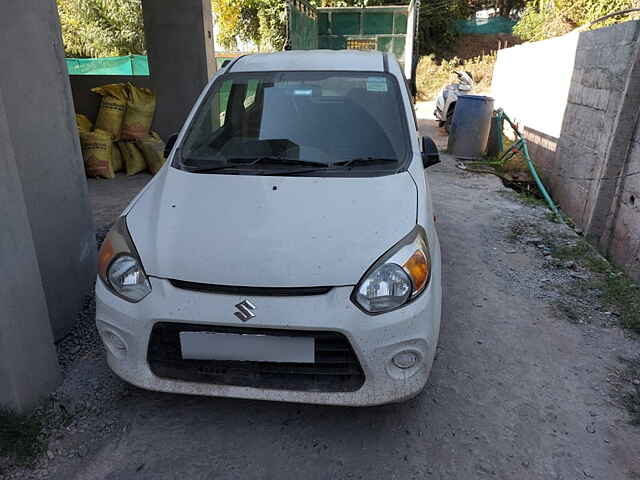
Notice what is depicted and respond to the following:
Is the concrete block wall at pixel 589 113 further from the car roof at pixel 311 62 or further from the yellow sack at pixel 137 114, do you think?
the yellow sack at pixel 137 114

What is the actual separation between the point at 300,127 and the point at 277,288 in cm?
134

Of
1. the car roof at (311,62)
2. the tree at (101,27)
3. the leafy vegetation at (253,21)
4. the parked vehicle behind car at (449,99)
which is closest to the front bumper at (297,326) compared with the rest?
the car roof at (311,62)

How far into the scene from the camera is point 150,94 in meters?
7.19

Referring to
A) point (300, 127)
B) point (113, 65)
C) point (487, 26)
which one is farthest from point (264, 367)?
point (487, 26)

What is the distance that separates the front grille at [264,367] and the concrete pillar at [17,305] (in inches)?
25.6

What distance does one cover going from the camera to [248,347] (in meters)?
2.13

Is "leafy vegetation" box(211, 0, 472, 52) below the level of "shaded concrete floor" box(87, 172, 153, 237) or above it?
above

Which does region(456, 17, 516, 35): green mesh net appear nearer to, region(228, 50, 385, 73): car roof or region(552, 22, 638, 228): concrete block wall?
region(552, 22, 638, 228): concrete block wall

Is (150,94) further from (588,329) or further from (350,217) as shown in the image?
(588,329)

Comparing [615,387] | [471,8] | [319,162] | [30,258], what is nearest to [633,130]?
[615,387]

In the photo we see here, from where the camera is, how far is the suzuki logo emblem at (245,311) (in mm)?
2078

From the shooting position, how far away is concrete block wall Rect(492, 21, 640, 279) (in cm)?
507

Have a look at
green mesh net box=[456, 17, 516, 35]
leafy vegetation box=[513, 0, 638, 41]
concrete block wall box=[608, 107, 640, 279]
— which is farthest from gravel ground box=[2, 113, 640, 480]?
green mesh net box=[456, 17, 516, 35]

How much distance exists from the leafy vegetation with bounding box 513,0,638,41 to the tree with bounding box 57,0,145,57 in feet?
57.9
